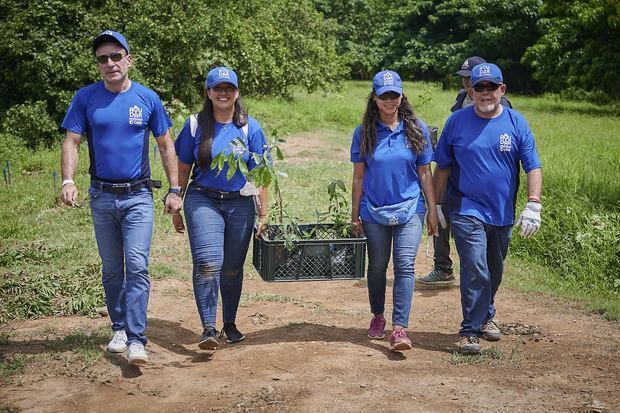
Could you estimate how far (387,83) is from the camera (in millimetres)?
6211

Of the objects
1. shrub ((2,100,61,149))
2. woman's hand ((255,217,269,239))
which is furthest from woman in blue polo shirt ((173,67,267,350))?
shrub ((2,100,61,149))

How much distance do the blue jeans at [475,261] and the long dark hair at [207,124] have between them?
5.29ft

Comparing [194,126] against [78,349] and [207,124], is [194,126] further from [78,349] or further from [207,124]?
[78,349]

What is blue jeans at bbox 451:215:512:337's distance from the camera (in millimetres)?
6305

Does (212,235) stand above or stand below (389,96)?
below

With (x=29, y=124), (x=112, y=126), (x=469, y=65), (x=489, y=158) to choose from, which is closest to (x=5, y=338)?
(x=112, y=126)

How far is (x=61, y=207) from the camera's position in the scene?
11.4m

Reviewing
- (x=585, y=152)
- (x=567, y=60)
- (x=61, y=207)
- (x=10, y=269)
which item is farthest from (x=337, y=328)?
(x=567, y=60)

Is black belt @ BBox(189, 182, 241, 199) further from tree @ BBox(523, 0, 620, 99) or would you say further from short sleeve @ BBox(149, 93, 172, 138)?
tree @ BBox(523, 0, 620, 99)

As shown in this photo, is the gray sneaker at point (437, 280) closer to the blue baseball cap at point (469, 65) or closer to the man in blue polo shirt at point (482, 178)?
the blue baseball cap at point (469, 65)

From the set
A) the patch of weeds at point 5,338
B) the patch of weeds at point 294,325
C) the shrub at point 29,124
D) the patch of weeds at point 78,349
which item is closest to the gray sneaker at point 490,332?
the patch of weeds at point 294,325

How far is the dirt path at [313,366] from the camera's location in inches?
210

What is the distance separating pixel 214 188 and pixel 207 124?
425 mm

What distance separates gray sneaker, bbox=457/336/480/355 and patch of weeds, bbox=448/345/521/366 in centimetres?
3
